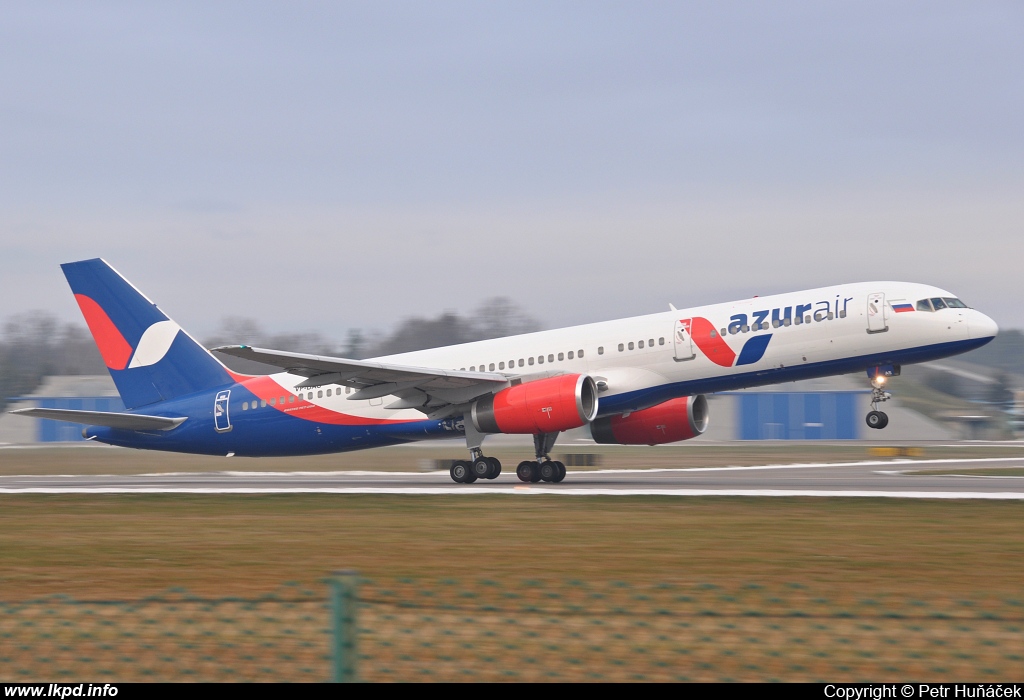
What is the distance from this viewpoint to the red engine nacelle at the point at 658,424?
104 ft

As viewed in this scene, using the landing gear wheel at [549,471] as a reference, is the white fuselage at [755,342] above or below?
above

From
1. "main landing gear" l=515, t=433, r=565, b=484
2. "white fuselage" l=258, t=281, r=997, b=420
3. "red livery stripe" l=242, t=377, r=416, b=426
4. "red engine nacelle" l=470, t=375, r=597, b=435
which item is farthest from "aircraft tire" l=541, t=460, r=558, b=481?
"red livery stripe" l=242, t=377, r=416, b=426

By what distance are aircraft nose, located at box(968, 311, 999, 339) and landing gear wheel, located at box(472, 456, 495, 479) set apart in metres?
13.5

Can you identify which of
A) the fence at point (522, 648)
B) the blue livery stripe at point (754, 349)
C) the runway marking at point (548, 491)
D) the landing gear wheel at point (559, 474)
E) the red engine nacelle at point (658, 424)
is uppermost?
the blue livery stripe at point (754, 349)

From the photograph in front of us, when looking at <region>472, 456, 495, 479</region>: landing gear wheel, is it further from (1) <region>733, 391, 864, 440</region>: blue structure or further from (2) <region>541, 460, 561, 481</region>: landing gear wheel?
(1) <region>733, 391, 864, 440</region>: blue structure

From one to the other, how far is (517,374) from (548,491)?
4.58m

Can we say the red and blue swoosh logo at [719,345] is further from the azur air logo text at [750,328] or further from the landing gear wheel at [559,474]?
the landing gear wheel at [559,474]

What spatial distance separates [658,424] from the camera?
3186 centimetres

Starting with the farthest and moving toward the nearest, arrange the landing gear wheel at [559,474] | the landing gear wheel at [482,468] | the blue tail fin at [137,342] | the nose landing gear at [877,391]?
the blue tail fin at [137,342]
the landing gear wheel at [559,474]
the landing gear wheel at [482,468]
the nose landing gear at [877,391]

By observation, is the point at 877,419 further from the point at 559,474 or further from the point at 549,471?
the point at 549,471

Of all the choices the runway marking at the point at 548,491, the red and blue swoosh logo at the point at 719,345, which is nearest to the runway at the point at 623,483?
the runway marking at the point at 548,491

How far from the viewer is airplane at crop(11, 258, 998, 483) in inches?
1085

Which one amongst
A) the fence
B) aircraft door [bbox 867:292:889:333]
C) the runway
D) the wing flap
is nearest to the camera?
the fence

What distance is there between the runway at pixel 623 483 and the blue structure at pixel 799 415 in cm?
4269
